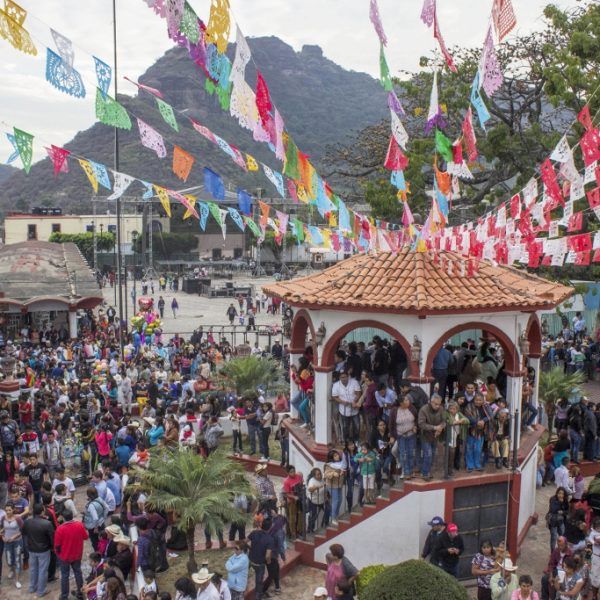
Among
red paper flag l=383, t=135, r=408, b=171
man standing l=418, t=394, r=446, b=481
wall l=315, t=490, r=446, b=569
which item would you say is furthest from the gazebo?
red paper flag l=383, t=135, r=408, b=171

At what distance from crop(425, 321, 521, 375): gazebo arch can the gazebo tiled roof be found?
519 millimetres

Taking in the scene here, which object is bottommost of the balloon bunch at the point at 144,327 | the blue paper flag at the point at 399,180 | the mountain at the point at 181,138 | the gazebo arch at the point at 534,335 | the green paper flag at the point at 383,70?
the balloon bunch at the point at 144,327

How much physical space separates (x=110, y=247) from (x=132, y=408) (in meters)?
51.6

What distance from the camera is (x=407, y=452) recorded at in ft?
39.5

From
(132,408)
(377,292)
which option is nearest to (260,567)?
(377,292)

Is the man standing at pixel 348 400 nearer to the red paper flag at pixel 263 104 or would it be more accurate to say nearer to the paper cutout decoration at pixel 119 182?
the red paper flag at pixel 263 104

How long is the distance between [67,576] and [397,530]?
5181 mm

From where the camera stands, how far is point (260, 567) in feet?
35.7

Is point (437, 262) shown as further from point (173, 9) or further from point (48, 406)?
point (48, 406)

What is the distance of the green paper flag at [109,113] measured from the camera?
1047cm

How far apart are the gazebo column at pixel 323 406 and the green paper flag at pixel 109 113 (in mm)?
5666

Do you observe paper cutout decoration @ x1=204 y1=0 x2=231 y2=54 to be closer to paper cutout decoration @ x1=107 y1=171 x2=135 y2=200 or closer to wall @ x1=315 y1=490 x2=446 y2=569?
paper cutout decoration @ x1=107 y1=171 x2=135 y2=200

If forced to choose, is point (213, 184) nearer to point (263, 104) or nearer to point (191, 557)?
point (263, 104)

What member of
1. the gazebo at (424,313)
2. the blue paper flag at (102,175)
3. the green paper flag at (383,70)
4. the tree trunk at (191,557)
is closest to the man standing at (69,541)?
the tree trunk at (191,557)
